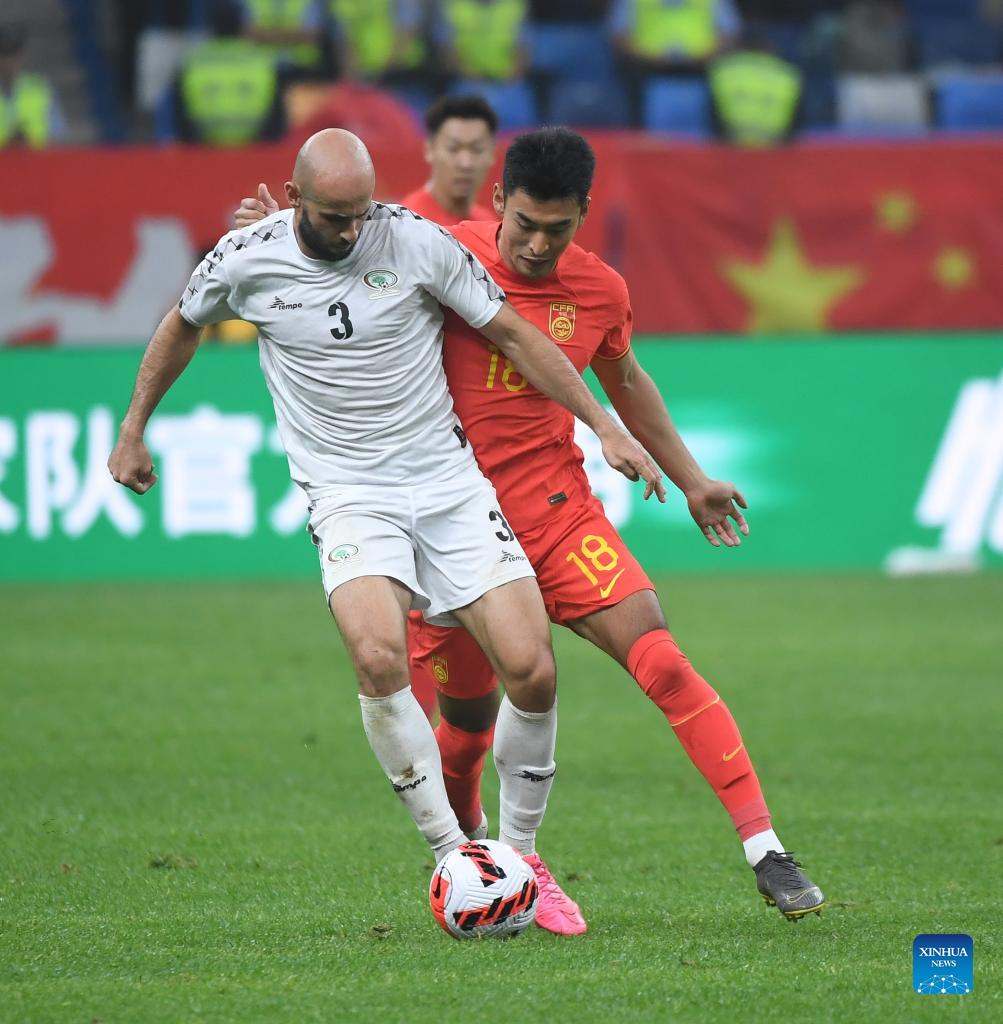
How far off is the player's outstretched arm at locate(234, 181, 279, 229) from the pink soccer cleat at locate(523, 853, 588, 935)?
6.65ft

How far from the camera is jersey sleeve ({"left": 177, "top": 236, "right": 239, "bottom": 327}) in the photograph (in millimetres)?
5258

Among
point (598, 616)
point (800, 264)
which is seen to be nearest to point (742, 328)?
point (800, 264)

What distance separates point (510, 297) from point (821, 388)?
8.34m

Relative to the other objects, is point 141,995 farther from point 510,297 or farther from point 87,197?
point 87,197

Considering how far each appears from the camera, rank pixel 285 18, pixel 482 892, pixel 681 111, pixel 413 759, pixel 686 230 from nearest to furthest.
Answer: pixel 482 892 → pixel 413 759 → pixel 686 230 → pixel 681 111 → pixel 285 18

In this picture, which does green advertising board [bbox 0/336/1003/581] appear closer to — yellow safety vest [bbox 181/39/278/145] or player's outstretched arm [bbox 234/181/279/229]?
yellow safety vest [bbox 181/39/278/145]

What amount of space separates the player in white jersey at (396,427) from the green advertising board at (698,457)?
7188 mm

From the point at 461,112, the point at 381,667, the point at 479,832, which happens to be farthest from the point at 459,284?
the point at 461,112

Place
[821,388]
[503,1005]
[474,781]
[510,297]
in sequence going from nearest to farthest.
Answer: [503,1005] < [510,297] < [474,781] < [821,388]

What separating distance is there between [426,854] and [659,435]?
158 cm

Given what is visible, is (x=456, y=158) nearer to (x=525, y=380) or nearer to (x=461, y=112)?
(x=461, y=112)

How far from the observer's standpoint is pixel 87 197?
43.4ft

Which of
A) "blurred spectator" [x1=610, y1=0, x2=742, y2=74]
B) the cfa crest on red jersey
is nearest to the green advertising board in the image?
"blurred spectator" [x1=610, y1=0, x2=742, y2=74]

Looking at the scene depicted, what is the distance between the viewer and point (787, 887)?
4.93 m
